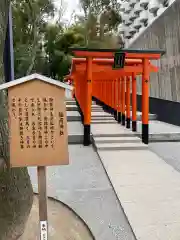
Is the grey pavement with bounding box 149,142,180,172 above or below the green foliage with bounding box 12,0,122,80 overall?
below

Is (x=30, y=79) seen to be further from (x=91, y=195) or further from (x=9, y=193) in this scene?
(x=91, y=195)

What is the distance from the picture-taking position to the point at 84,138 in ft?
28.2

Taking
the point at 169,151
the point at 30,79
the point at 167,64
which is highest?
the point at 167,64

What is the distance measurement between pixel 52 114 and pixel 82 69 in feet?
23.6

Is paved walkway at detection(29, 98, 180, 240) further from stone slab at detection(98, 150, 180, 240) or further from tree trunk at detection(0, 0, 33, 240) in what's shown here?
tree trunk at detection(0, 0, 33, 240)

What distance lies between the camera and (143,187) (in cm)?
494

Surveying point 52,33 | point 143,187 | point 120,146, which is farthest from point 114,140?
point 52,33

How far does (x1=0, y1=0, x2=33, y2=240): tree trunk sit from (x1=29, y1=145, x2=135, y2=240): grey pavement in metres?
0.83

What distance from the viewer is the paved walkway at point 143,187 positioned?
11.9ft

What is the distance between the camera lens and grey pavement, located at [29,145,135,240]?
12.0 feet

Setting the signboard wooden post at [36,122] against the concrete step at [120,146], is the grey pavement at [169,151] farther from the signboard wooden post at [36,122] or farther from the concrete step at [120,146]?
the signboard wooden post at [36,122]

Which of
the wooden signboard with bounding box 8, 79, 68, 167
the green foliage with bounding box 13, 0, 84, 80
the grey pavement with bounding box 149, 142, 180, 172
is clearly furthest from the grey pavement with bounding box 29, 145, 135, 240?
the green foliage with bounding box 13, 0, 84, 80

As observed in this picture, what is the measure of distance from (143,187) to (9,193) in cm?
241

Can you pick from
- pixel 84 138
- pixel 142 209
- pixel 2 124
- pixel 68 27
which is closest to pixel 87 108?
pixel 84 138
